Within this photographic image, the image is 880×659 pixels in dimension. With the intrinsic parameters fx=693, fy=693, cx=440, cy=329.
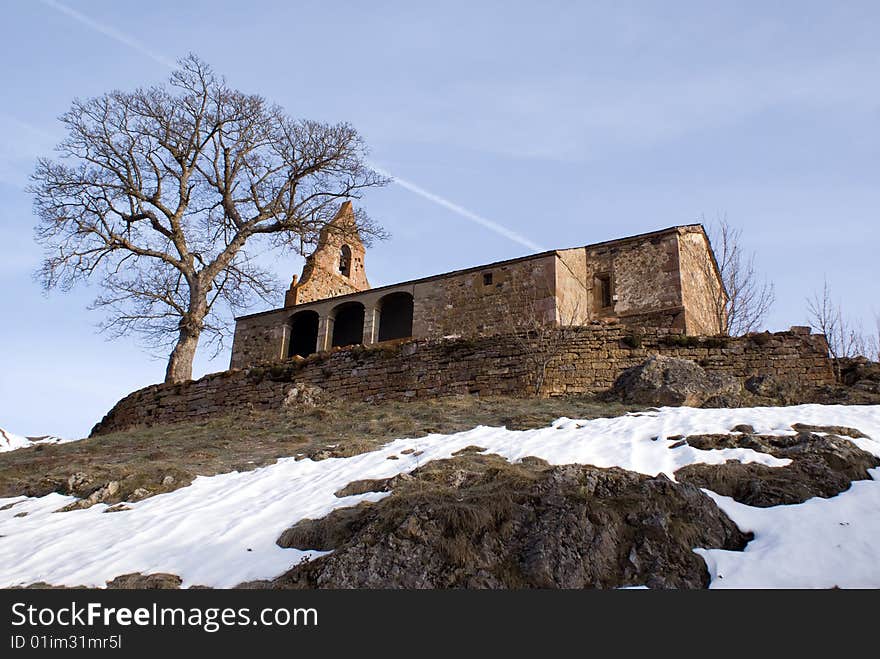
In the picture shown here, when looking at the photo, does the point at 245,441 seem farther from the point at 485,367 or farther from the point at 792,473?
the point at 792,473

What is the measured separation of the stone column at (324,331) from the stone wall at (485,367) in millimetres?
6134

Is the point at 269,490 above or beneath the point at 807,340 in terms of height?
beneath

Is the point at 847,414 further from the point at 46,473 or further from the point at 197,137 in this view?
the point at 197,137

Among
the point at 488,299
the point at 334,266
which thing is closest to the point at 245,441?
the point at 488,299

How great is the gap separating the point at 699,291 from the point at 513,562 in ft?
55.4

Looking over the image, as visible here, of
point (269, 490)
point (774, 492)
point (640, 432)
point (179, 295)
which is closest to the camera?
point (774, 492)

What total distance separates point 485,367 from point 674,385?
4.05m

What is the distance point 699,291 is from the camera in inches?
791

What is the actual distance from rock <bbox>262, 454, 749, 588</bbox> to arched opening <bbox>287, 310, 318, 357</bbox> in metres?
18.1

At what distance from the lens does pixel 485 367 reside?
14445 millimetres

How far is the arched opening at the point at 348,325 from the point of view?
23844 millimetres

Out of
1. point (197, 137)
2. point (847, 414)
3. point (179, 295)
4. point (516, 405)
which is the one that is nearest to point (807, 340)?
point (847, 414)

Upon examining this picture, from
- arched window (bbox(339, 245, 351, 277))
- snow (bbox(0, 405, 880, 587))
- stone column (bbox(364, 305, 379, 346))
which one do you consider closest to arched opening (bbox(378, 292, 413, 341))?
stone column (bbox(364, 305, 379, 346))

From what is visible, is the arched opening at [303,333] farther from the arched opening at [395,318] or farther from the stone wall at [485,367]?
the stone wall at [485,367]
